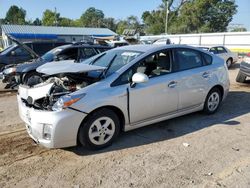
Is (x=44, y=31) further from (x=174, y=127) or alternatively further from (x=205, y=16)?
(x=174, y=127)

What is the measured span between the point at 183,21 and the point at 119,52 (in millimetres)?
54508

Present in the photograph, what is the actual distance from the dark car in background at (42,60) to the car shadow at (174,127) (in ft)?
13.6

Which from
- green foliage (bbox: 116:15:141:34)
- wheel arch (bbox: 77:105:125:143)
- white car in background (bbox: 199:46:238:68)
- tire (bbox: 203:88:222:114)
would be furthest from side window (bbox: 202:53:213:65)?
green foliage (bbox: 116:15:141:34)

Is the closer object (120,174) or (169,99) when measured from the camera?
(120,174)

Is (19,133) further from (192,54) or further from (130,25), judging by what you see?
(130,25)

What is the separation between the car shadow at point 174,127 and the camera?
14.3 feet

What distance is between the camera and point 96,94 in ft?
12.8

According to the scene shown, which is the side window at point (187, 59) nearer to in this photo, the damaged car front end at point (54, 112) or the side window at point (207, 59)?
the side window at point (207, 59)

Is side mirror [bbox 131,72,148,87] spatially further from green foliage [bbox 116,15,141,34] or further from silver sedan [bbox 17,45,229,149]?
green foliage [bbox 116,15,141,34]

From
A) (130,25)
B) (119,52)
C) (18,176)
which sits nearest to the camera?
(18,176)

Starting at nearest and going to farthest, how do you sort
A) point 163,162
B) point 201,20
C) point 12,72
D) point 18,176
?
point 18,176 → point 163,162 → point 12,72 → point 201,20

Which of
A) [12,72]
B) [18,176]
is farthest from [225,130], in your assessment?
[12,72]

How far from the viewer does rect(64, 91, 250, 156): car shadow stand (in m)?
4.35

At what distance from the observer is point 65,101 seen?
3.69 m
